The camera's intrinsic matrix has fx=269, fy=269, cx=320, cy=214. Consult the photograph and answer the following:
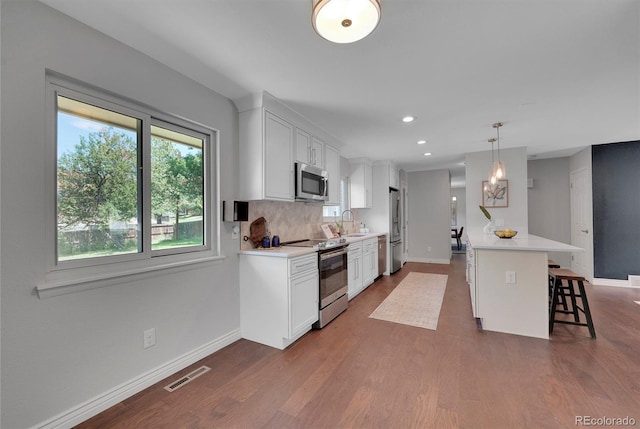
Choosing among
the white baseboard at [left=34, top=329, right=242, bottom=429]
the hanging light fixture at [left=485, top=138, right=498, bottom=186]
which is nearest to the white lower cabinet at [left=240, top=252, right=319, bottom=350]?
the white baseboard at [left=34, top=329, right=242, bottom=429]

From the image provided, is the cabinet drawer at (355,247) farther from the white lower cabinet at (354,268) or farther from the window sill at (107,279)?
the window sill at (107,279)

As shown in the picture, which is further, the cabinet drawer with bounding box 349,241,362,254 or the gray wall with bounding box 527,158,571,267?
the gray wall with bounding box 527,158,571,267

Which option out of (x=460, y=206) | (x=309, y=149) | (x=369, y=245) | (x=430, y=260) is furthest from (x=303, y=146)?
(x=460, y=206)

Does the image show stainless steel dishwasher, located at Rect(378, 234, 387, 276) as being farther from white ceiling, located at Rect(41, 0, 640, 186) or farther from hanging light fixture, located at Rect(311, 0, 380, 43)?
hanging light fixture, located at Rect(311, 0, 380, 43)

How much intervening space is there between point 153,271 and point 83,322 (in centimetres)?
49

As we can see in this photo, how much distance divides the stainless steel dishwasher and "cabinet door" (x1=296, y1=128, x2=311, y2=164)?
2.59 meters

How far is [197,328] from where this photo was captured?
2373mm

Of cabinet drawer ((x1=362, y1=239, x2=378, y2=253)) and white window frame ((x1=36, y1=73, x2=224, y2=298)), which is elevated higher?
white window frame ((x1=36, y1=73, x2=224, y2=298))

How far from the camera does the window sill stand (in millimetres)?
1541

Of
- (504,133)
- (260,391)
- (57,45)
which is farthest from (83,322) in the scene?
(504,133)

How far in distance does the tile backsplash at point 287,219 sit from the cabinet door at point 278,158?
14.0 inches

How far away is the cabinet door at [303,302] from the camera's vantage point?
2574 millimetres

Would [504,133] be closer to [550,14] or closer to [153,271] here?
[550,14]

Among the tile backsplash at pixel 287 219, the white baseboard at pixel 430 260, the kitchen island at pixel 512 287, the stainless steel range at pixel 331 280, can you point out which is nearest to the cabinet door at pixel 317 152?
the tile backsplash at pixel 287 219
